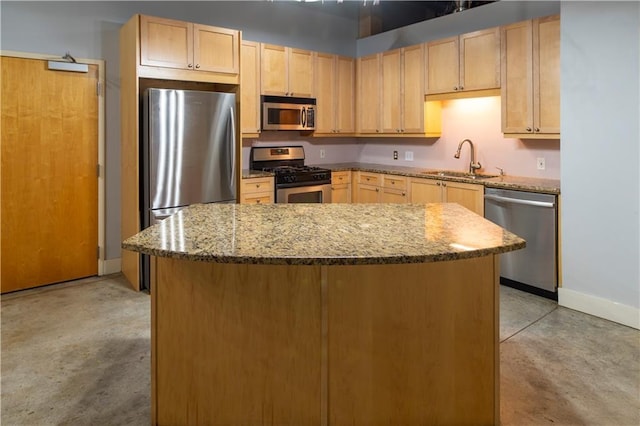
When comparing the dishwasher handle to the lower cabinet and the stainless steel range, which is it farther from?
the lower cabinet

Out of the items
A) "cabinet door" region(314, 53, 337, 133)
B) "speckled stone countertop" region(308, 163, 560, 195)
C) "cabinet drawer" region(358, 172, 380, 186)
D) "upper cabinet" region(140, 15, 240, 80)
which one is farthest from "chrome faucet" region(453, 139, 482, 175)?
"upper cabinet" region(140, 15, 240, 80)

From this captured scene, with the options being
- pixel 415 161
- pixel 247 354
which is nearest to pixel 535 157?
pixel 415 161

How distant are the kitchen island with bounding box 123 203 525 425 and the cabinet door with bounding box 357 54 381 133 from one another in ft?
13.1

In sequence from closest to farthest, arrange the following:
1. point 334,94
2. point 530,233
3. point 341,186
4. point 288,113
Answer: point 530,233
point 288,113
point 341,186
point 334,94

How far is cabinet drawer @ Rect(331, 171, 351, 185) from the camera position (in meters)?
5.74

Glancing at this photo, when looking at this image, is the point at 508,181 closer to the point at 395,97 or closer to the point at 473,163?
the point at 473,163

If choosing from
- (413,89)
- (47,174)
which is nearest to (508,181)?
(413,89)

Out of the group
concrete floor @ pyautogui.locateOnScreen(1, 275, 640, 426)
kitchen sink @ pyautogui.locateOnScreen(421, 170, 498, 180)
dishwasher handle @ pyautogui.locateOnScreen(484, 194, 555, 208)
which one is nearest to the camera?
concrete floor @ pyautogui.locateOnScreen(1, 275, 640, 426)

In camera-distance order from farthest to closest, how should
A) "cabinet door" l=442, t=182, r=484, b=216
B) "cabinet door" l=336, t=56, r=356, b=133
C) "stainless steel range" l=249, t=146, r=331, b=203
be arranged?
"cabinet door" l=336, t=56, r=356, b=133, "stainless steel range" l=249, t=146, r=331, b=203, "cabinet door" l=442, t=182, r=484, b=216

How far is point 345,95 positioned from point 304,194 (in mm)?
1539

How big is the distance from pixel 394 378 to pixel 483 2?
175 inches

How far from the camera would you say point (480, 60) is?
4621mm

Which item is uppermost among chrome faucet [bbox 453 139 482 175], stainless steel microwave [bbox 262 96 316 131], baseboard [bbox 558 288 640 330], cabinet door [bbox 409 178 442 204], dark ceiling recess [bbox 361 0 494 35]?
dark ceiling recess [bbox 361 0 494 35]

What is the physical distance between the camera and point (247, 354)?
2.04 m
